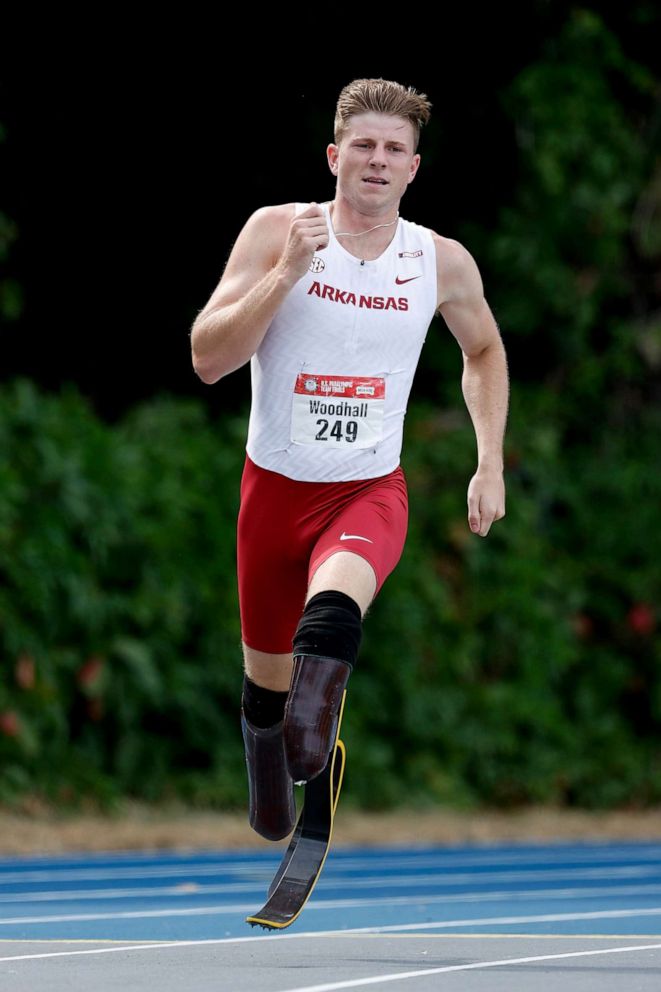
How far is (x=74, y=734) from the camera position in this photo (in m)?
14.2

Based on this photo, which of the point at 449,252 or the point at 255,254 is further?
the point at 449,252

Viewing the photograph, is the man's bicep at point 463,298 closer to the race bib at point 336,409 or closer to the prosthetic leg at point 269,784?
the race bib at point 336,409

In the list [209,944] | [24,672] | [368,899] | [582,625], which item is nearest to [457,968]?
[209,944]

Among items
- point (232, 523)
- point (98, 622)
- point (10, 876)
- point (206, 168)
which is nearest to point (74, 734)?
point (98, 622)

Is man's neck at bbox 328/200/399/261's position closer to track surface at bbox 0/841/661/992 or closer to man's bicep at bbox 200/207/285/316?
man's bicep at bbox 200/207/285/316

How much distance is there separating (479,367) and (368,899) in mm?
3779

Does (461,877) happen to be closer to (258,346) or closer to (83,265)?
(258,346)

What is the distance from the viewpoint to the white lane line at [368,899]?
966 centimetres

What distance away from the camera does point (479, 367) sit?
7141mm

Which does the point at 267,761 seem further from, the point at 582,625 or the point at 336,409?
the point at 582,625

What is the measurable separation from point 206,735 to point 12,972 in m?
9.10

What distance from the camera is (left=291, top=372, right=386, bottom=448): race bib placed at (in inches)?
259

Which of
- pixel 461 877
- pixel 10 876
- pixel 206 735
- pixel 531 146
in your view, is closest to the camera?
pixel 10 876

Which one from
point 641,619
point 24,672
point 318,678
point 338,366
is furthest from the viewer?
point 641,619
